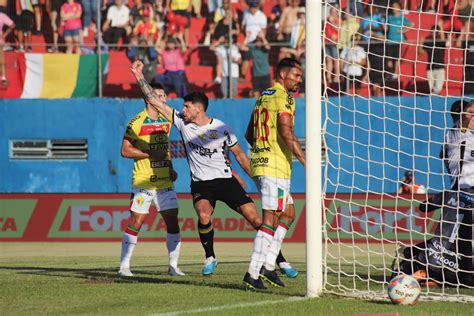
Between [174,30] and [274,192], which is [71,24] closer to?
[174,30]

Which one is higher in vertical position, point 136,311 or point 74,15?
point 74,15

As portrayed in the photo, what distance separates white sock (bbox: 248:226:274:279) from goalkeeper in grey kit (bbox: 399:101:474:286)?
164 centimetres

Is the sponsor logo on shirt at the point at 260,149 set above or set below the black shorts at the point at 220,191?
above

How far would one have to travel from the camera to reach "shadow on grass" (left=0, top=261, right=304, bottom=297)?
419 inches

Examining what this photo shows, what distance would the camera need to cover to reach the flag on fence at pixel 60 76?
2378cm

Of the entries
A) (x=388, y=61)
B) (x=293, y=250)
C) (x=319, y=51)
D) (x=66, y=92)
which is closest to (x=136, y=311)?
(x=319, y=51)

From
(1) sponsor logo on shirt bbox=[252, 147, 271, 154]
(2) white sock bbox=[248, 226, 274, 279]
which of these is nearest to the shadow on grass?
(2) white sock bbox=[248, 226, 274, 279]

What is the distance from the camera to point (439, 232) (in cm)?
1103

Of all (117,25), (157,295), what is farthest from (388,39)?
(157,295)

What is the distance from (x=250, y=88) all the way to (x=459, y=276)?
1325 centimetres

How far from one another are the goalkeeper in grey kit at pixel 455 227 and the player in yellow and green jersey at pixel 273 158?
5.15ft

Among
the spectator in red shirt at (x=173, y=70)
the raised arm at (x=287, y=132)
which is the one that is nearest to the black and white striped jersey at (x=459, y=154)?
the raised arm at (x=287, y=132)

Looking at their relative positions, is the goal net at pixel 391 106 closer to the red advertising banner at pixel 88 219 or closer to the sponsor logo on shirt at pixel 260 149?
the red advertising banner at pixel 88 219

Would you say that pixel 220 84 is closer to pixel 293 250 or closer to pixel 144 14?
pixel 144 14
